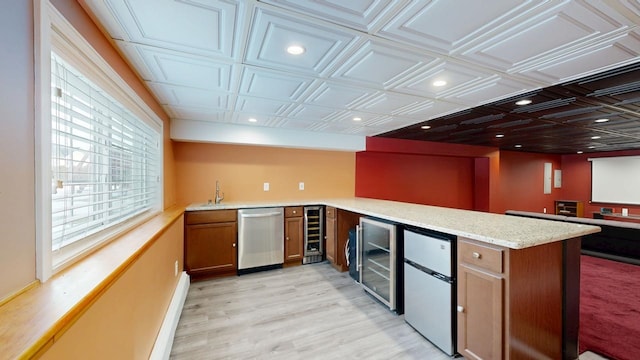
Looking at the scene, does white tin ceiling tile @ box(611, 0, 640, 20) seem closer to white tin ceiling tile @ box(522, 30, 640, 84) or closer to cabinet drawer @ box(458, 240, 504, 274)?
white tin ceiling tile @ box(522, 30, 640, 84)

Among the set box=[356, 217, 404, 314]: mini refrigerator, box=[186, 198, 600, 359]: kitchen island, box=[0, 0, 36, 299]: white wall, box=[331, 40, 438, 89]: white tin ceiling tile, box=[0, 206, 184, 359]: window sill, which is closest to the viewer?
box=[0, 206, 184, 359]: window sill

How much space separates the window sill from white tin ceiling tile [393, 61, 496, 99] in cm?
220

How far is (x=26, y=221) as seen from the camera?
0.82 metres

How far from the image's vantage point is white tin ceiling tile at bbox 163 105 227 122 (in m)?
2.93

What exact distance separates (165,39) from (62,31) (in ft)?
1.74

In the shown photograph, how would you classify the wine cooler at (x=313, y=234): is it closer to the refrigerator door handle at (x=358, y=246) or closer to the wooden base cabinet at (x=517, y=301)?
the refrigerator door handle at (x=358, y=246)

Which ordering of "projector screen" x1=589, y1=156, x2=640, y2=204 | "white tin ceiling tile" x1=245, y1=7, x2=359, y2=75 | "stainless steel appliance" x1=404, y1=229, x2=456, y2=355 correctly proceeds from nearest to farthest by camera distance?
"white tin ceiling tile" x1=245, y1=7, x2=359, y2=75 < "stainless steel appliance" x1=404, y1=229, x2=456, y2=355 < "projector screen" x1=589, y1=156, x2=640, y2=204

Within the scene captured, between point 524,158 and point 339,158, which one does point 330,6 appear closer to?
point 339,158

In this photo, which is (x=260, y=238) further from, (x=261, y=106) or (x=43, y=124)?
(x=43, y=124)

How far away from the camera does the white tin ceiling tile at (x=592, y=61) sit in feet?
5.05

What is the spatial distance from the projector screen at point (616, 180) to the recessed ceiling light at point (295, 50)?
29.8ft

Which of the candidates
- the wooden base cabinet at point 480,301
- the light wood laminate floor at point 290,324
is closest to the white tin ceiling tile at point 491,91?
the wooden base cabinet at point 480,301

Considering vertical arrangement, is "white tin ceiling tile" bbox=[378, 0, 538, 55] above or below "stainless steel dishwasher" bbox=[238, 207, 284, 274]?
above

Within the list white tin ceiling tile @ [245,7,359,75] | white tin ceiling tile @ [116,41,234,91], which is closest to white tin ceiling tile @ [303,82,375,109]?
white tin ceiling tile @ [245,7,359,75]
